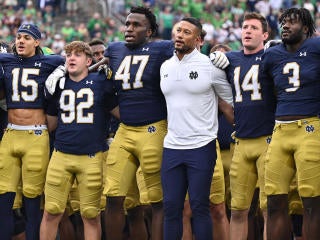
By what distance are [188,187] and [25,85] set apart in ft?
6.71

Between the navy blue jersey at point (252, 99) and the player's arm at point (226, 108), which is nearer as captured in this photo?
the navy blue jersey at point (252, 99)

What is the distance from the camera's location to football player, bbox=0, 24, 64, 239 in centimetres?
896

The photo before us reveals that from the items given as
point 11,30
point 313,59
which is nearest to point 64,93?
point 313,59

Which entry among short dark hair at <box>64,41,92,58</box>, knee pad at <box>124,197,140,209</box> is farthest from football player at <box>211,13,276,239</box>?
short dark hair at <box>64,41,92,58</box>

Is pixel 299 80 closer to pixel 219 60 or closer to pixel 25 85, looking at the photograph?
pixel 219 60

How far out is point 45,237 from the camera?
874 centimetres

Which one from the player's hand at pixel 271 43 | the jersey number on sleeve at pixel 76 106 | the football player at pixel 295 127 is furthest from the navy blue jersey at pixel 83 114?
the football player at pixel 295 127

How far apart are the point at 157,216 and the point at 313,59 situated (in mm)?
2034

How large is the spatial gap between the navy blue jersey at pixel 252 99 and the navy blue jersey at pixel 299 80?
1.16ft

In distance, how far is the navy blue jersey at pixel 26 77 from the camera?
355 inches

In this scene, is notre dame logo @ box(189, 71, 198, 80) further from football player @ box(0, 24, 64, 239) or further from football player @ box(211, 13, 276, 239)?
football player @ box(0, 24, 64, 239)

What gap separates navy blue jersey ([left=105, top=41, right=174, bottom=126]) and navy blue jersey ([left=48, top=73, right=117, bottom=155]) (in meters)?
0.26

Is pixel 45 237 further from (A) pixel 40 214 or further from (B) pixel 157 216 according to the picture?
(B) pixel 157 216

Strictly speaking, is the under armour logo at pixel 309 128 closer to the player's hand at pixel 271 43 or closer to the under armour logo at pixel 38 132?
the player's hand at pixel 271 43
